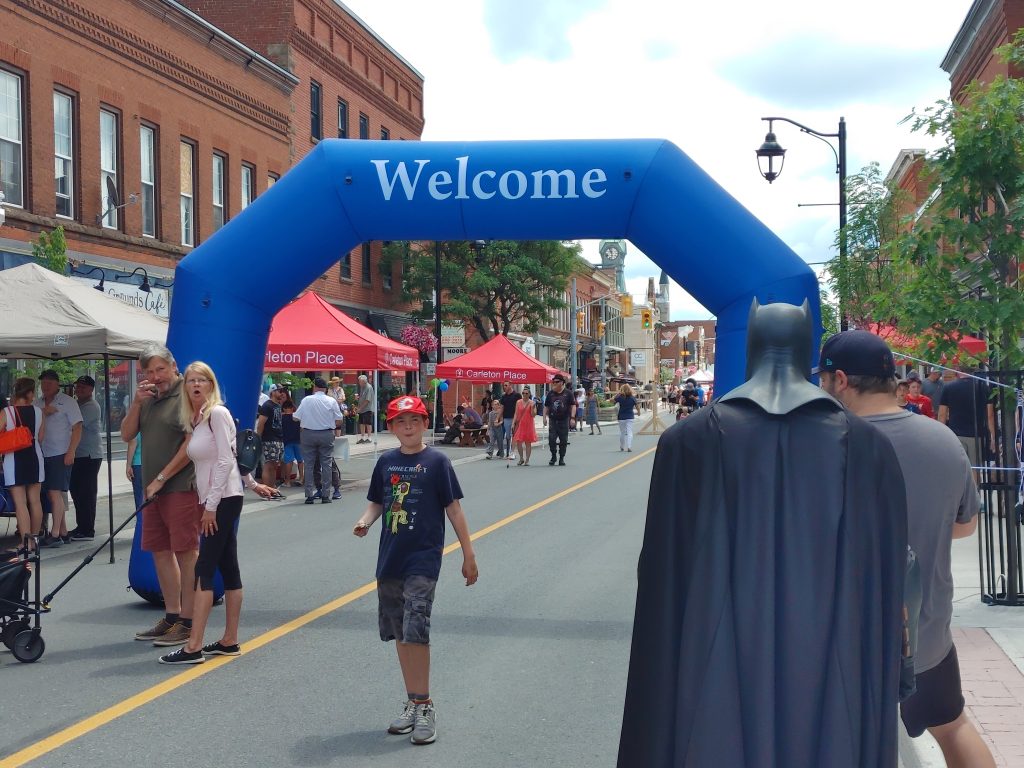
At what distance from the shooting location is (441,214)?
899cm

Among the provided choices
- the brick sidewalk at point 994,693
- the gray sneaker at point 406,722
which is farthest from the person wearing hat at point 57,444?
the brick sidewalk at point 994,693

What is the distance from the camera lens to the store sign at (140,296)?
23.4 metres

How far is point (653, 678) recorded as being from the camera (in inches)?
108

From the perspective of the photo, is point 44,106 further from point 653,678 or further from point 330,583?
point 653,678

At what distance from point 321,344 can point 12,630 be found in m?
12.2

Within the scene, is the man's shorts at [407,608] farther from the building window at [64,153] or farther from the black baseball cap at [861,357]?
the building window at [64,153]

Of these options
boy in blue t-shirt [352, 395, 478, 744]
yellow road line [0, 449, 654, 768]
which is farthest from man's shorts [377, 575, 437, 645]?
yellow road line [0, 449, 654, 768]

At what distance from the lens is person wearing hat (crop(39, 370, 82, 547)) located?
12.5 metres

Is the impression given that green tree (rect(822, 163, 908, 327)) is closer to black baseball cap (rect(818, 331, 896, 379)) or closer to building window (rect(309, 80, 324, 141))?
black baseball cap (rect(818, 331, 896, 379))

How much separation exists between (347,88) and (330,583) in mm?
30594

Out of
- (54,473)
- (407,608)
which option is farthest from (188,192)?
(407,608)

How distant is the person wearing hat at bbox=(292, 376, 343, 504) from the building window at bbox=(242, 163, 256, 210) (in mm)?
14330

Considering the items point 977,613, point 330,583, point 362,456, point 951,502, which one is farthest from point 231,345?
point 362,456

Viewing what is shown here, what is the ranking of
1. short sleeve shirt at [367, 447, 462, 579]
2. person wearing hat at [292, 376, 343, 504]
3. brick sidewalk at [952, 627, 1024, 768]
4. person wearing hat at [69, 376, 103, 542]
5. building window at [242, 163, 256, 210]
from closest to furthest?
brick sidewalk at [952, 627, 1024, 768], short sleeve shirt at [367, 447, 462, 579], person wearing hat at [69, 376, 103, 542], person wearing hat at [292, 376, 343, 504], building window at [242, 163, 256, 210]
